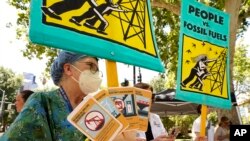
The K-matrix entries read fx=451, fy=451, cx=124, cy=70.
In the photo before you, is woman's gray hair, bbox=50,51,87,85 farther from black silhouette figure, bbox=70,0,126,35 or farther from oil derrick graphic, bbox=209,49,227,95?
oil derrick graphic, bbox=209,49,227,95

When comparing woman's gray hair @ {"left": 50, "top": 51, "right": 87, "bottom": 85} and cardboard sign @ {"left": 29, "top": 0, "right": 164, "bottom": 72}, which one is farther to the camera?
woman's gray hair @ {"left": 50, "top": 51, "right": 87, "bottom": 85}

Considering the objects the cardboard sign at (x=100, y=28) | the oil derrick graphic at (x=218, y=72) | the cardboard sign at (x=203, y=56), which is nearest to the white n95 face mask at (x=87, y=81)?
the cardboard sign at (x=100, y=28)

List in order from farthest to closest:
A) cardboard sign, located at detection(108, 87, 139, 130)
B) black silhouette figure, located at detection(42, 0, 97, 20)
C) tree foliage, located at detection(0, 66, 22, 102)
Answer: tree foliage, located at detection(0, 66, 22, 102) < black silhouette figure, located at detection(42, 0, 97, 20) < cardboard sign, located at detection(108, 87, 139, 130)

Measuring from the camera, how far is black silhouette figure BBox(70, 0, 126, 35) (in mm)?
2207

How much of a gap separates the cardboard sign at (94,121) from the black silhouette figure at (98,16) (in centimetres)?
54

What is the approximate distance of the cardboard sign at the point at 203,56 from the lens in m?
3.90

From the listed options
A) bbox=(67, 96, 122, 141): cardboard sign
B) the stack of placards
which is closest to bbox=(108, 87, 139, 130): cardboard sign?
the stack of placards

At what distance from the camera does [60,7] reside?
2.14 m

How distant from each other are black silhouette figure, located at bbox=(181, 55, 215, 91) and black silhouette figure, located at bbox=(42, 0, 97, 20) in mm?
1838

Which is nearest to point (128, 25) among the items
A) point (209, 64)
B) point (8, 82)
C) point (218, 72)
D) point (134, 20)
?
point (134, 20)

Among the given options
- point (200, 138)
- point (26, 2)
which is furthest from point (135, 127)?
point (26, 2)

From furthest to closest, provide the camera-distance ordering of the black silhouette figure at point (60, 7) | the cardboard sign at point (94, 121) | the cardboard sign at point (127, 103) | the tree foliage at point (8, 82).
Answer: the tree foliage at point (8, 82) < the black silhouette figure at point (60, 7) < the cardboard sign at point (127, 103) < the cardboard sign at point (94, 121)

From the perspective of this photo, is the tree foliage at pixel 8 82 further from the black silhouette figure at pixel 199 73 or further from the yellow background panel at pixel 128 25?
the yellow background panel at pixel 128 25

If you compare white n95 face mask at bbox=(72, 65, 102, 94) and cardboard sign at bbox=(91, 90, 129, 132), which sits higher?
white n95 face mask at bbox=(72, 65, 102, 94)
